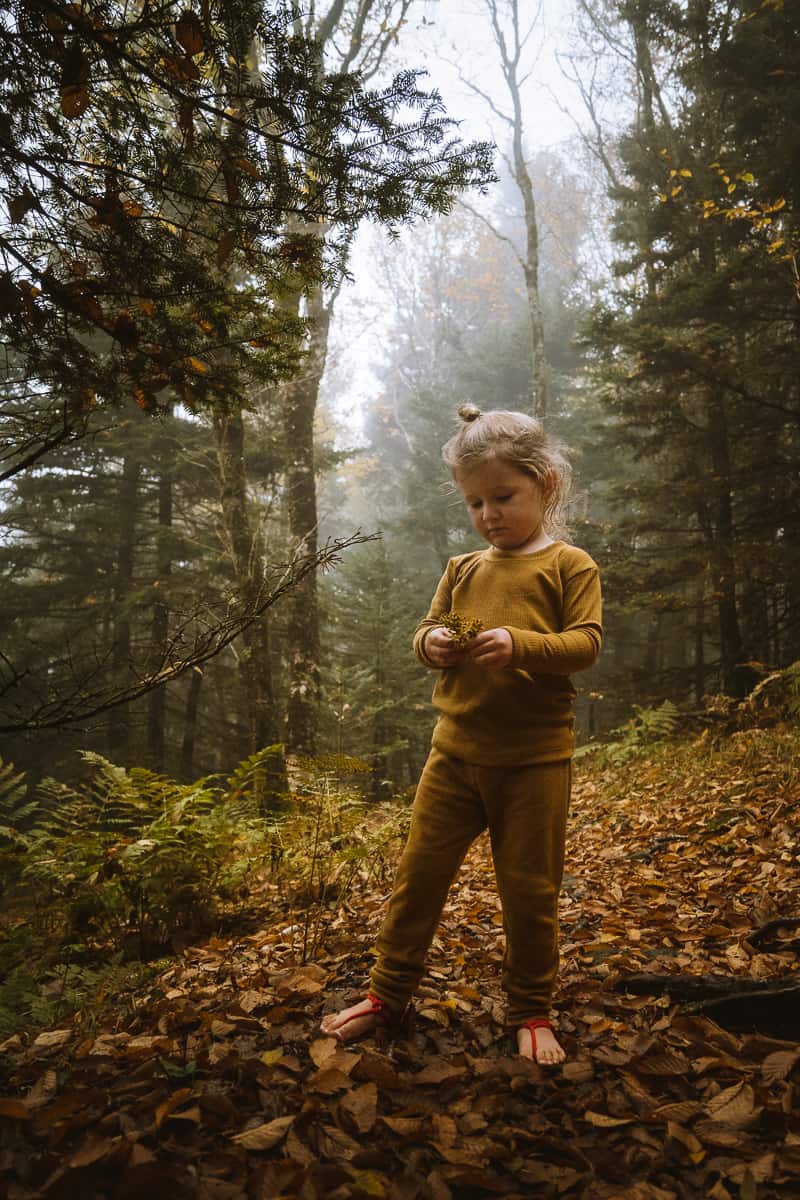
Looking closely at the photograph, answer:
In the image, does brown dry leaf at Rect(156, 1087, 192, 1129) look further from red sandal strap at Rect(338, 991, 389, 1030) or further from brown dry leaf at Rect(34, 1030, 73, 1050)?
brown dry leaf at Rect(34, 1030, 73, 1050)

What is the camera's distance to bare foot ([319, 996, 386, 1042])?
215cm

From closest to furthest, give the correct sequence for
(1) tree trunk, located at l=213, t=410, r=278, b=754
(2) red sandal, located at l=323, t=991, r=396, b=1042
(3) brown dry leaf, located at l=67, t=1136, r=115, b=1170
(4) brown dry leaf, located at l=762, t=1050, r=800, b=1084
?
(3) brown dry leaf, located at l=67, t=1136, r=115, b=1170 → (4) brown dry leaf, located at l=762, t=1050, r=800, b=1084 → (2) red sandal, located at l=323, t=991, r=396, b=1042 → (1) tree trunk, located at l=213, t=410, r=278, b=754

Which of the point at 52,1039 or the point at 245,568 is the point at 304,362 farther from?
the point at 52,1039

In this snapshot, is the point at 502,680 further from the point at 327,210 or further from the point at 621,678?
the point at 621,678

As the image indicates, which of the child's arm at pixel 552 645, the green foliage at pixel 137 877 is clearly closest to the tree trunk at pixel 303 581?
the green foliage at pixel 137 877

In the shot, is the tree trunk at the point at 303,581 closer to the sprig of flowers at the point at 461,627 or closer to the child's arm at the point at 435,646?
the child's arm at the point at 435,646

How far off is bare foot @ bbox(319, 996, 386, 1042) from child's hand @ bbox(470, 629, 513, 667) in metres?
1.33

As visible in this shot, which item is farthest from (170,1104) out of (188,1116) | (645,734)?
(645,734)

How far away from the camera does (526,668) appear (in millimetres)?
2068

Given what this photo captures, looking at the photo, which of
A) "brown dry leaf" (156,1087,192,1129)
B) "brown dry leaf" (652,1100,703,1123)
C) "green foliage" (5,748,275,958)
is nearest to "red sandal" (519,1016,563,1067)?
"brown dry leaf" (652,1100,703,1123)

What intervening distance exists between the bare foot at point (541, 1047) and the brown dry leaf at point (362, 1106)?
560 millimetres

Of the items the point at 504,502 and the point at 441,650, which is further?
the point at 504,502

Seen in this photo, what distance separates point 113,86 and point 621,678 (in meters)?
8.94

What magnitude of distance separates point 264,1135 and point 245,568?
596 cm
